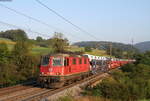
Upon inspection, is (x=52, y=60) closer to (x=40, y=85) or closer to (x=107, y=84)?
(x=40, y=85)

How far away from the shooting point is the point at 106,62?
48750 mm

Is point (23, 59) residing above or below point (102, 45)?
below

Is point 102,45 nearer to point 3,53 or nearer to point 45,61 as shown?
point 3,53

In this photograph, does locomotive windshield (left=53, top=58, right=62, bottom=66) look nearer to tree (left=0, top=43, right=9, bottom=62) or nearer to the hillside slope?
tree (left=0, top=43, right=9, bottom=62)

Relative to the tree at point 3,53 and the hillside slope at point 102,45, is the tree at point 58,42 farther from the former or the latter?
the tree at point 3,53

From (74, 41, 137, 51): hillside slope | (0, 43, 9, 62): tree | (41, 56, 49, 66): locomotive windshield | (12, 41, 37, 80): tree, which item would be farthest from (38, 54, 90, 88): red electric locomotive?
(74, 41, 137, 51): hillside slope

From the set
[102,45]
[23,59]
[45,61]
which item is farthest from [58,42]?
[45,61]

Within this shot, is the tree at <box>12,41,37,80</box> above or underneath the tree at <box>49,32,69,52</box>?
underneath

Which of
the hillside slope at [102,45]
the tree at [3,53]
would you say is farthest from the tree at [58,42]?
the tree at [3,53]

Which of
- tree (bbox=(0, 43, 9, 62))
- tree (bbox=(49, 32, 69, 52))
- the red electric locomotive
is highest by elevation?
tree (bbox=(49, 32, 69, 52))

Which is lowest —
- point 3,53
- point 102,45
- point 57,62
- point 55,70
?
point 55,70

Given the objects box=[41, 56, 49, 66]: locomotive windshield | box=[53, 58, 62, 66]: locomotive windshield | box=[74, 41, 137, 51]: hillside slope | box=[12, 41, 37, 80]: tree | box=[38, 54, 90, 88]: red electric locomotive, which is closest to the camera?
box=[38, 54, 90, 88]: red electric locomotive

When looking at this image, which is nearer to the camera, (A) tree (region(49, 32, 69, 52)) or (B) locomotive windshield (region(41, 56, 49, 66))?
(B) locomotive windshield (region(41, 56, 49, 66))

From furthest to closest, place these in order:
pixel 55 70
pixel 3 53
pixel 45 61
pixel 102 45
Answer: pixel 102 45, pixel 3 53, pixel 45 61, pixel 55 70
